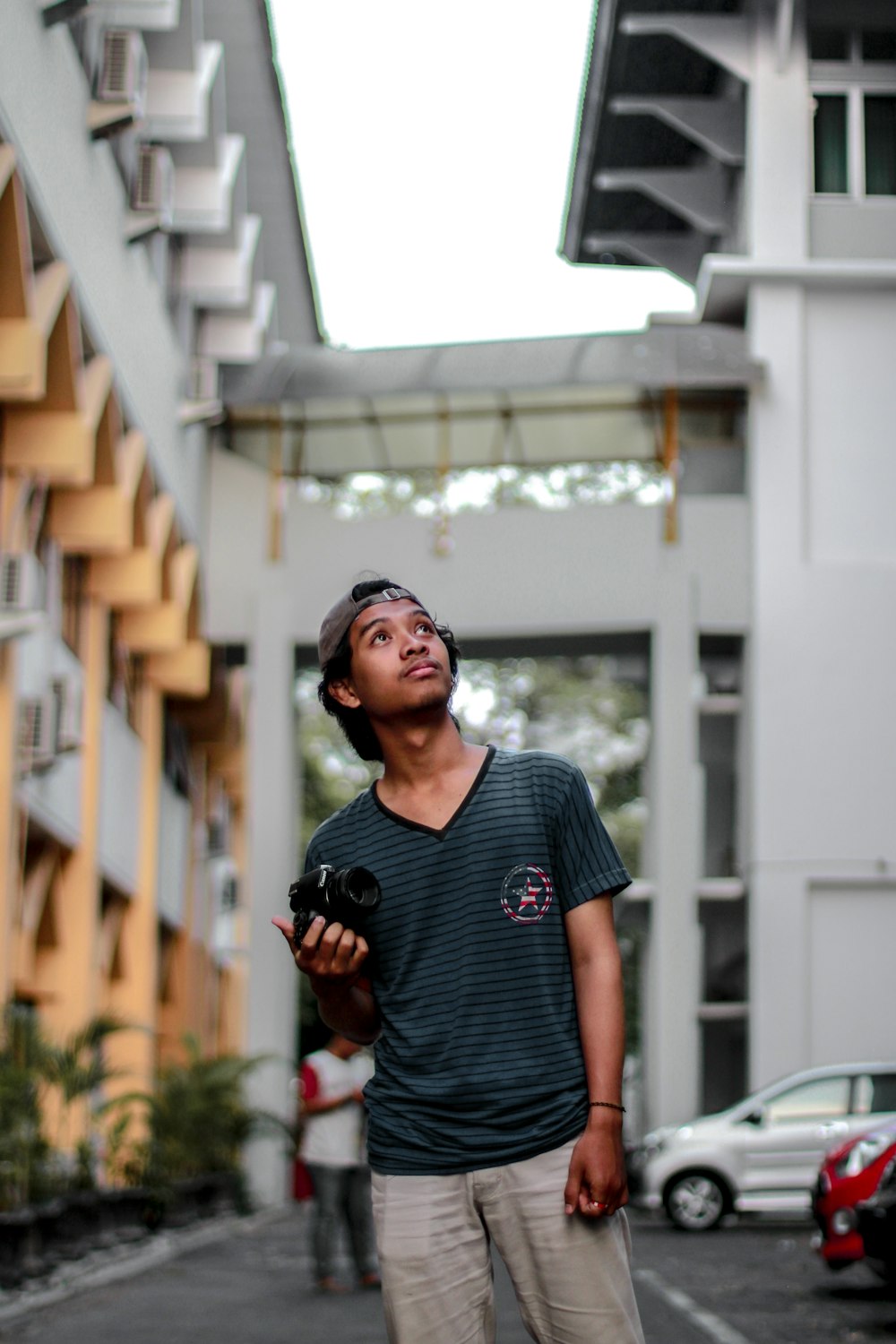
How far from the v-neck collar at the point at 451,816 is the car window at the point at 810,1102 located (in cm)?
1793

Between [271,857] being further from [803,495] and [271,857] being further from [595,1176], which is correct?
Result: [595,1176]

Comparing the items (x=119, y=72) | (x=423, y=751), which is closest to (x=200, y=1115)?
(x=119, y=72)

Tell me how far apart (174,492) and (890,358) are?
9847 mm

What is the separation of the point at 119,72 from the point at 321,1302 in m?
11.9

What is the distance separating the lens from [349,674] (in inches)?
159

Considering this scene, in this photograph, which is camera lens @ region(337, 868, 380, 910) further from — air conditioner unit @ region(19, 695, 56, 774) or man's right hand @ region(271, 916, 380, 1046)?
air conditioner unit @ region(19, 695, 56, 774)

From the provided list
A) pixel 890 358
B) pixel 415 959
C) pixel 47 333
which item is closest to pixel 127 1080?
pixel 47 333

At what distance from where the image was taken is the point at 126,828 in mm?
25500

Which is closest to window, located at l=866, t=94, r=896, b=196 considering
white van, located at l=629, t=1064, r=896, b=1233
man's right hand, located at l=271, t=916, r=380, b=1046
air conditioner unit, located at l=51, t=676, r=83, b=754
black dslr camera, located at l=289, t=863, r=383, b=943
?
white van, located at l=629, t=1064, r=896, b=1233

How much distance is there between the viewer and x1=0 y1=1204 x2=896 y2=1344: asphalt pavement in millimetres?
10469

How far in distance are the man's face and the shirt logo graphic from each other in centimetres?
37

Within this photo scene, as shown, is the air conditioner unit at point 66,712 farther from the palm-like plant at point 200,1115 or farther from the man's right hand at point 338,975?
the man's right hand at point 338,975

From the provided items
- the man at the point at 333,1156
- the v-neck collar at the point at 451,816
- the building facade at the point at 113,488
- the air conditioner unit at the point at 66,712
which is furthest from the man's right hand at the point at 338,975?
the air conditioner unit at the point at 66,712

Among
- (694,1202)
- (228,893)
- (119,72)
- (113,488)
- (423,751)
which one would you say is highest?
(119,72)
